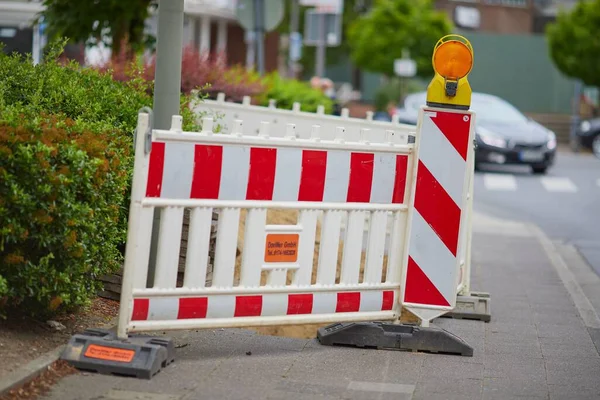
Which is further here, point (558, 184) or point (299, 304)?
point (558, 184)

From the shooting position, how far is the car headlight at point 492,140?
25906 mm

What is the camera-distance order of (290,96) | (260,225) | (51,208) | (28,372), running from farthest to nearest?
(290,96) < (260,225) < (51,208) < (28,372)

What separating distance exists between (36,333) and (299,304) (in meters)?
1.40

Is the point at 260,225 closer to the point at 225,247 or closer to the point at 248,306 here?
the point at 225,247

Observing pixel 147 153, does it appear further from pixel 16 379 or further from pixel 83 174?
pixel 16 379

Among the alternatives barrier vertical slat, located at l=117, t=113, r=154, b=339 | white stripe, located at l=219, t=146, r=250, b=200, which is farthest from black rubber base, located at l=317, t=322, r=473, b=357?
barrier vertical slat, located at l=117, t=113, r=154, b=339

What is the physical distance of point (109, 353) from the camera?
6.09 meters

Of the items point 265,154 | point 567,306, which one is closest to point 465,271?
point 567,306

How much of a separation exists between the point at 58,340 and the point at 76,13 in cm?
699

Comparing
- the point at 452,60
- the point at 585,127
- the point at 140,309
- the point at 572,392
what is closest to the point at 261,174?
the point at 140,309

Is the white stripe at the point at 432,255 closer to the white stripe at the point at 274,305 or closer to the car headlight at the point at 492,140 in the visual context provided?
the white stripe at the point at 274,305

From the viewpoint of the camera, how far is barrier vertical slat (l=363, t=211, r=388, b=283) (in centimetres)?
704

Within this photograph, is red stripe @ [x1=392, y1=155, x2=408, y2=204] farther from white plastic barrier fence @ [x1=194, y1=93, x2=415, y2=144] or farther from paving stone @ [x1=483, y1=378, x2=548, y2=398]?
white plastic barrier fence @ [x1=194, y1=93, x2=415, y2=144]

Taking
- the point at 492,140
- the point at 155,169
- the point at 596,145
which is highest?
the point at 596,145
